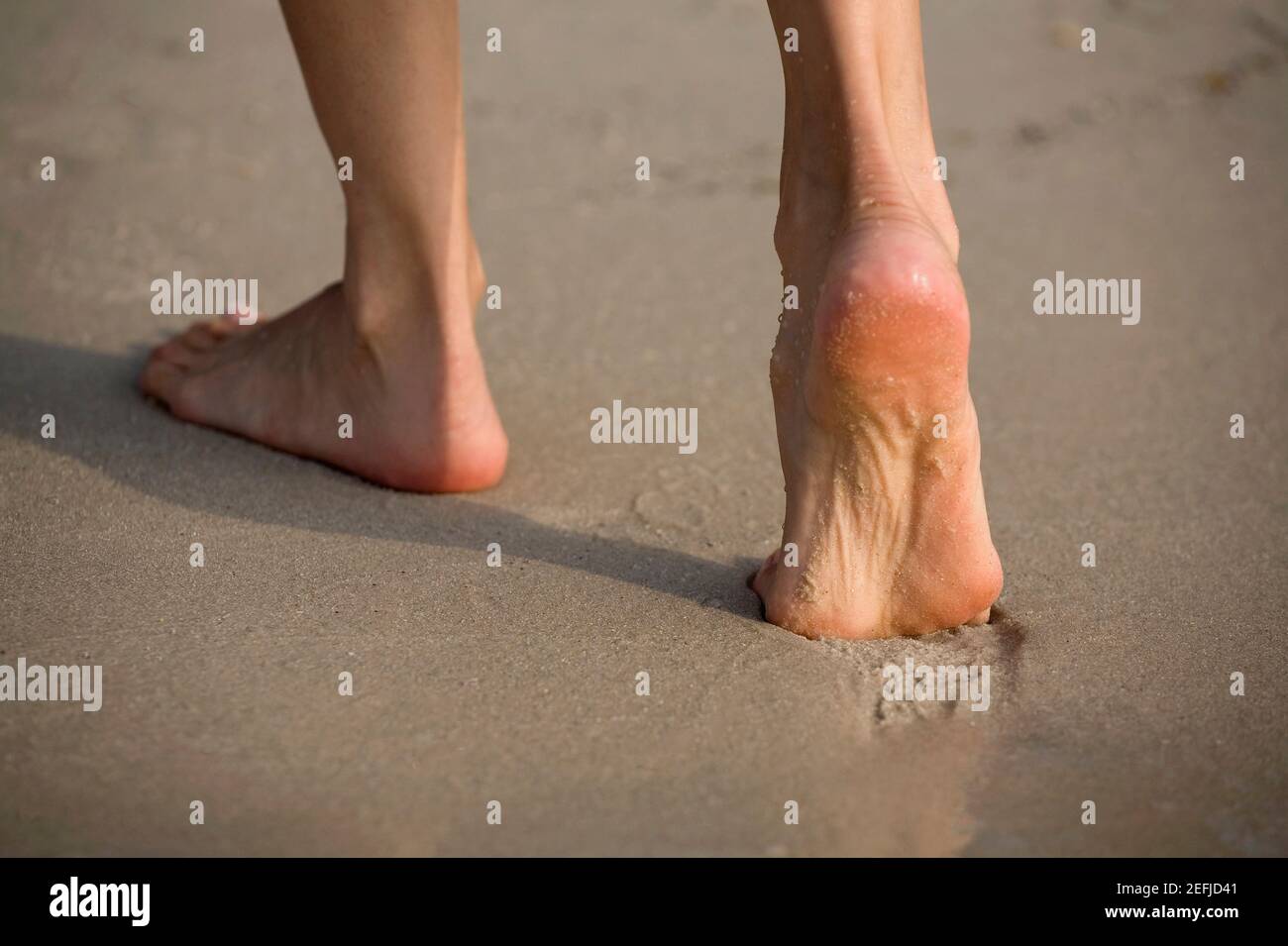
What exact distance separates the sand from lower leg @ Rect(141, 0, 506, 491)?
6 cm

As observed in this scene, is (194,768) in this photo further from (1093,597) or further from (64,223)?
(64,223)

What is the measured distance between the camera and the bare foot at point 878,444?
1297mm

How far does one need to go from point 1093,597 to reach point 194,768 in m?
0.93

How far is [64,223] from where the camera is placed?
100 inches

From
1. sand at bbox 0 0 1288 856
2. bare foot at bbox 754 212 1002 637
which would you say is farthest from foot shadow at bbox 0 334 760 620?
bare foot at bbox 754 212 1002 637

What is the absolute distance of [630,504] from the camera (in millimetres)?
1757

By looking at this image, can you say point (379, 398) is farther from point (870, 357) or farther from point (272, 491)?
point (870, 357)

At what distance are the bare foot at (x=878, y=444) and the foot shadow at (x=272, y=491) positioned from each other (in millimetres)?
123

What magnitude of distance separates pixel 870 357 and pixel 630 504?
0.52 metres

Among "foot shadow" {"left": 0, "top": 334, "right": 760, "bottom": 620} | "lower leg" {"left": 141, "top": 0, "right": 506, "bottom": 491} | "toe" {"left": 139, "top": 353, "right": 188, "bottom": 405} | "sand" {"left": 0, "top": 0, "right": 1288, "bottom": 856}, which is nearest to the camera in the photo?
"sand" {"left": 0, "top": 0, "right": 1288, "bottom": 856}

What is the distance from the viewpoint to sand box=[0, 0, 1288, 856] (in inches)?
46.9

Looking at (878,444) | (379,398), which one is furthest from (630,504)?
(878,444)

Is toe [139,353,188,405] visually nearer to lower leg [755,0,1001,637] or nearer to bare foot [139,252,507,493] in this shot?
bare foot [139,252,507,493]
